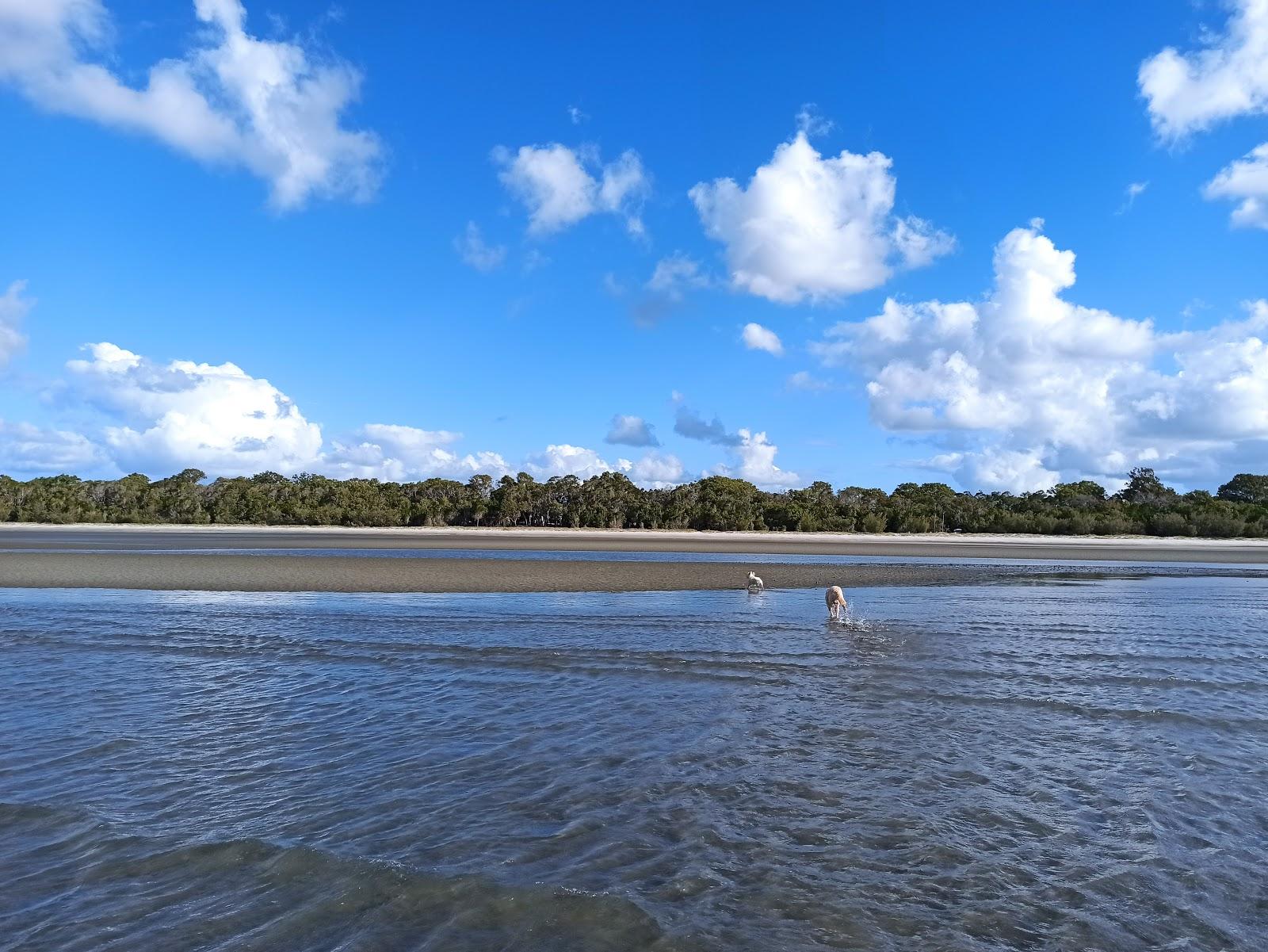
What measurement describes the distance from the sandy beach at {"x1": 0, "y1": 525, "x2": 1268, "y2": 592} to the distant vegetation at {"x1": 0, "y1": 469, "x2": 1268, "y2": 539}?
362 inches

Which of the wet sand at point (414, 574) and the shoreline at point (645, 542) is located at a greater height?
the shoreline at point (645, 542)

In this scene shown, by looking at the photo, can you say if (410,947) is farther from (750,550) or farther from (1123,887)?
(750,550)

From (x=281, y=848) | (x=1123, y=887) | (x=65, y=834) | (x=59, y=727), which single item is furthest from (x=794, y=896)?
(x=59, y=727)

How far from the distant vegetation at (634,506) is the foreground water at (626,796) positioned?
235ft

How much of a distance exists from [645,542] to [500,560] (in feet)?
80.7

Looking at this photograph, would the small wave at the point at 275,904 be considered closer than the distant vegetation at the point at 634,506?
Yes

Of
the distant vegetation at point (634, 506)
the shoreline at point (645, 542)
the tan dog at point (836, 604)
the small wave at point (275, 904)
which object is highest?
the distant vegetation at point (634, 506)

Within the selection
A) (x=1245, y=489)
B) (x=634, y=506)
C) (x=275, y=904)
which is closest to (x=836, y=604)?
(x=275, y=904)

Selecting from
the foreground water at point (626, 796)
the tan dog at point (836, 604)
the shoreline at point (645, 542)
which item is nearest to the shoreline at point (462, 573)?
the tan dog at point (836, 604)

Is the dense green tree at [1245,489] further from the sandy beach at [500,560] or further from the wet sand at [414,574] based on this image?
the wet sand at [414,574]

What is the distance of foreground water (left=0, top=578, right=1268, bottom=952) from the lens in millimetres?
5578

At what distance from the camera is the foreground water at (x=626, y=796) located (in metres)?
5.58

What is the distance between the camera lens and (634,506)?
90625 mm

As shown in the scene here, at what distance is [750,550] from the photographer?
56.1m
